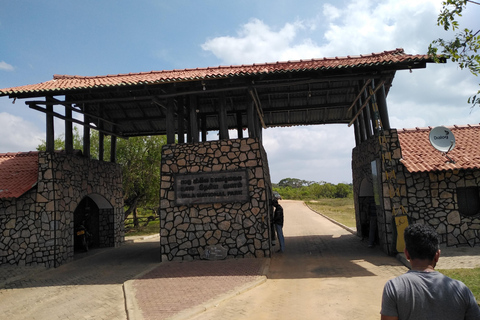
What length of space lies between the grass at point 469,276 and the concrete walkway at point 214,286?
0.62 metres

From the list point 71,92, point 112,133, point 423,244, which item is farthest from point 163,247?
point 423,244

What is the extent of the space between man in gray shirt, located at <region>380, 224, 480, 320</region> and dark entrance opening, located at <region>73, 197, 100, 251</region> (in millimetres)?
13651

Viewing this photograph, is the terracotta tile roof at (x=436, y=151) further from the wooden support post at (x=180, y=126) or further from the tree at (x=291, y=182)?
the tree at (x=291, y=182)

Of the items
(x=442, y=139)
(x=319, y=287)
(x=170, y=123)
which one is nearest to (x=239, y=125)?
(x=170, y=123)

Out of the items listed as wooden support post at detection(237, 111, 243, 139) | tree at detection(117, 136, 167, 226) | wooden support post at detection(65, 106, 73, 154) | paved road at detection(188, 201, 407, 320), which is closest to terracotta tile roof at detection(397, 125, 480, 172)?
paved road at detection(188, 201, 407, 320)

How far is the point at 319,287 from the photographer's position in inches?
278

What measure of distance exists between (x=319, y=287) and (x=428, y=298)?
525cm

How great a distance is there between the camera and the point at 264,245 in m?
10.1

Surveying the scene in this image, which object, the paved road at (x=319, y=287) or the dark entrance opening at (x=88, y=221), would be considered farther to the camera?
the dark entrance opening at (x=88, y=221)

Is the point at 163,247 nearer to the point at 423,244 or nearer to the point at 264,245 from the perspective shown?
the point at 264,245

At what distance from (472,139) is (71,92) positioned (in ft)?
44.4

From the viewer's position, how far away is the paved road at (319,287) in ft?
18.3

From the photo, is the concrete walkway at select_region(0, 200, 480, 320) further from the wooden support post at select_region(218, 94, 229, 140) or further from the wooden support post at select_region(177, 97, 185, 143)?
the wooden support post at select_region(177, 97, 185, 143)

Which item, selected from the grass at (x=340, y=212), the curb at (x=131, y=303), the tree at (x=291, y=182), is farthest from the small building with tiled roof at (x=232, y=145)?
the tree at (x=291, y=182)
